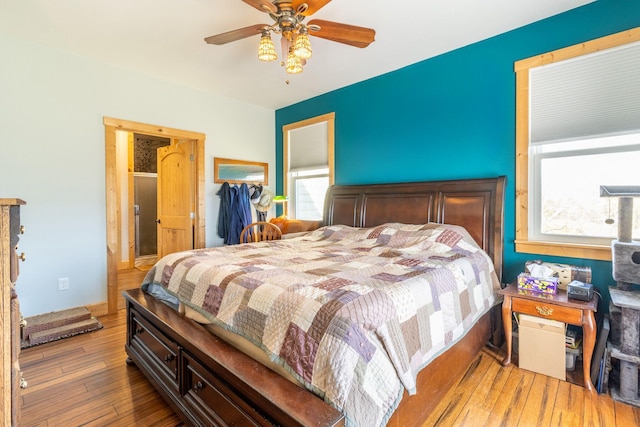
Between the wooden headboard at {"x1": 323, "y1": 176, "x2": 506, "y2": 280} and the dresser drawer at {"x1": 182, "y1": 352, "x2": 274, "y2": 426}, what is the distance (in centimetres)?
231

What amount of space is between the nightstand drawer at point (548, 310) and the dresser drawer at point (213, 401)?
6.34ft

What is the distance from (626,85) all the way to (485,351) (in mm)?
2237

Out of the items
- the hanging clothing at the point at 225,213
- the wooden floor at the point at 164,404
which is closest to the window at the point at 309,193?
the hanging clothing at the point at 225,213

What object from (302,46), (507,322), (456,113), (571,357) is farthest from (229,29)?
(571,357)

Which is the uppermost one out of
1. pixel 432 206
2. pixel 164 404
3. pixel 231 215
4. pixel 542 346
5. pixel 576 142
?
pixel 576 142

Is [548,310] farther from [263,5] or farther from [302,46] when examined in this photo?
[263,5]

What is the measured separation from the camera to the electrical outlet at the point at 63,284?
3066 millimetres

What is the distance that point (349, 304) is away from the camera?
1199mm

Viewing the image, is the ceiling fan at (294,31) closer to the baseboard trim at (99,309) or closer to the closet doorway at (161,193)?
the closet doorway at (161,193)

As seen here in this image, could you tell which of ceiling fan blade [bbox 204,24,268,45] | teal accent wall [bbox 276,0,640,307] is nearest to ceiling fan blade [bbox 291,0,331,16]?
ceiling fan blade [bbox 204,24,268,45]

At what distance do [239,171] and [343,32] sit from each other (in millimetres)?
2824

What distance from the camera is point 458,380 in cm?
204

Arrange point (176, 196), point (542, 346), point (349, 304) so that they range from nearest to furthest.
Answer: point (349, 304), point (542, 346), point (176, 196)

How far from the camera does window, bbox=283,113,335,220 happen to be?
4.29m
